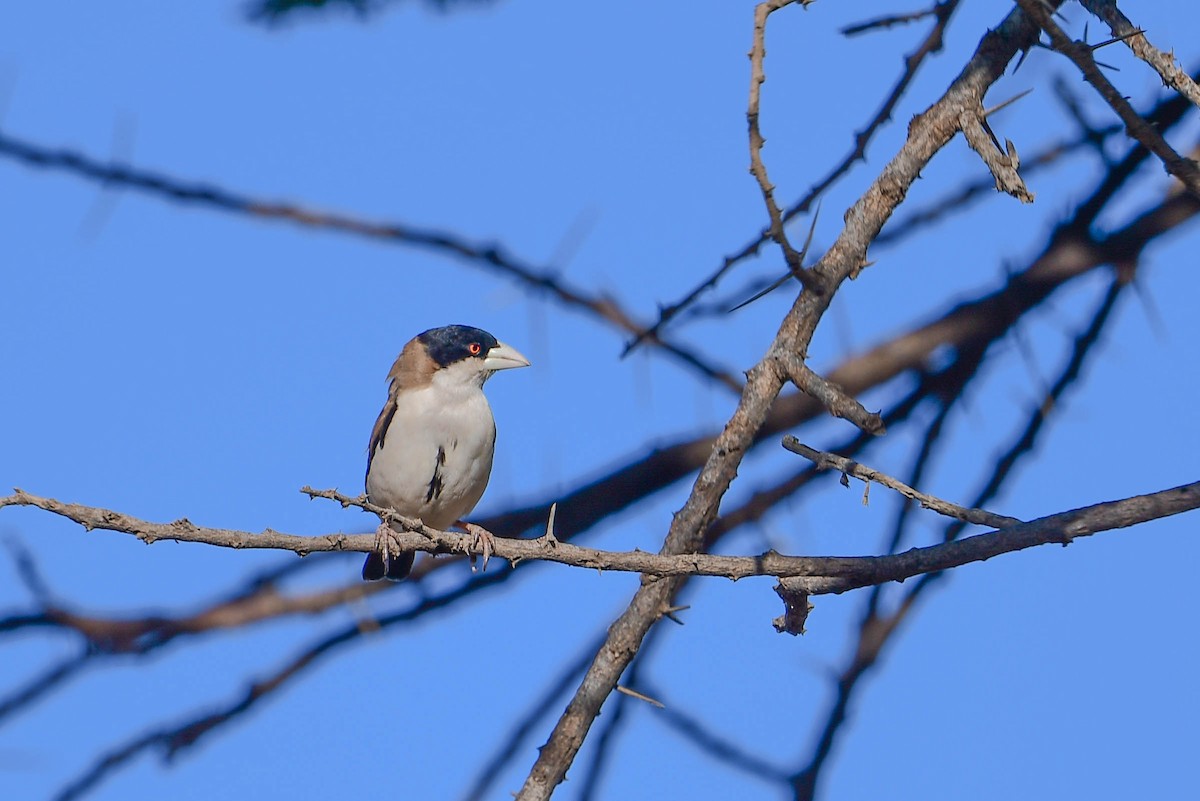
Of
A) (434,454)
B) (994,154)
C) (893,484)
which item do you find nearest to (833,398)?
(893,484)

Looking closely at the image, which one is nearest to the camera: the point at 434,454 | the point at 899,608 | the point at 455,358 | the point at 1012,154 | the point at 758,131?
the point at 758,131

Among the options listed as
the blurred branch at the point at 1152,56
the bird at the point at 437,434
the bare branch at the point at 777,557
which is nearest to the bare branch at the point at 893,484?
the bare branch at the point at 777,557

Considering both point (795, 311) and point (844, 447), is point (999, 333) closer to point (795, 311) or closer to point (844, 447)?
point (844, 447)

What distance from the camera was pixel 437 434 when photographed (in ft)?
22.3

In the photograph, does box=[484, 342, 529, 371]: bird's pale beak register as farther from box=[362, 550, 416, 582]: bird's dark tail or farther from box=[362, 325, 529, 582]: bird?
box=[362, 550, 416, 582]: bird's dark tail

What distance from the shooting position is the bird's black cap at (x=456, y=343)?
283 inches

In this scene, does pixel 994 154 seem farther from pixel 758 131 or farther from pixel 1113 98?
pixel 758 131

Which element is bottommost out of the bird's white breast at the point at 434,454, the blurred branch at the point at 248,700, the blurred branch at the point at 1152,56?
the blurred branch at the point at 248,700

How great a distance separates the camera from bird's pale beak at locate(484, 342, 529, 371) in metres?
7.26

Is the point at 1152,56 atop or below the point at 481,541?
atop

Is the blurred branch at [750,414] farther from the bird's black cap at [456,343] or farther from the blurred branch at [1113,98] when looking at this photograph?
the bird's black cap at [456,343]

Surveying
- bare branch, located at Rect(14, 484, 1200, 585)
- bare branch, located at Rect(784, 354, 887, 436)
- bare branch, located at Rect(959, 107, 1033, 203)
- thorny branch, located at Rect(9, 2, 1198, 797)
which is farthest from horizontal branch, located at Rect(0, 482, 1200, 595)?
thorny branch, located at Rect(9, 2, 1198, 797)

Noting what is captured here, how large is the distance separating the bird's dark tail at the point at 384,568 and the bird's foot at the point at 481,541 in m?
0.50

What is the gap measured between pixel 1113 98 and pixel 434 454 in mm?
3820
